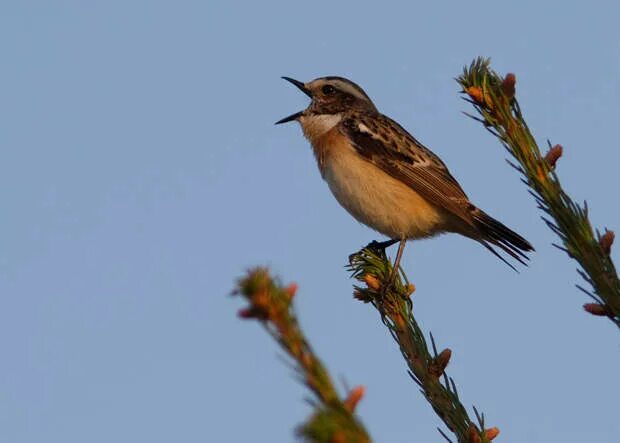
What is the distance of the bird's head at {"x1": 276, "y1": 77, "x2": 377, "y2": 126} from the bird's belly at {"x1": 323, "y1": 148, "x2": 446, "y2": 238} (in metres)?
1.34

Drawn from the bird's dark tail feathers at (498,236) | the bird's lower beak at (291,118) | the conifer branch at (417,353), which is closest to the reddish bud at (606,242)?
the conifer branch at (417,353)

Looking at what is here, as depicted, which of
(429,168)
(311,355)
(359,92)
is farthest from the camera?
(359,92)

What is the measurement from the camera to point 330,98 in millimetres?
11602

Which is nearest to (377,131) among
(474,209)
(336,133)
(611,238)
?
(336,133)

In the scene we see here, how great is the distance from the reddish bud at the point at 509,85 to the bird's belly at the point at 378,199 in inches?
221

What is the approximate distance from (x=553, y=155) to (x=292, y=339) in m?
2.30

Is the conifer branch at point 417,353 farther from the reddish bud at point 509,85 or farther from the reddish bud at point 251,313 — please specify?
the reddish bud at point 251,313

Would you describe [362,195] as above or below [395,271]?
above

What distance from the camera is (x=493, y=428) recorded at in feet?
11.5

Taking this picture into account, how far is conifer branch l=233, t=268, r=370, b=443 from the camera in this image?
1.97 meters

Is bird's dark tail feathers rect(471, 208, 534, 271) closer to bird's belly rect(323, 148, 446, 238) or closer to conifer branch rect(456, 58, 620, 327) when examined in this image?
bird's belly rect(323, 148, 446, 238)

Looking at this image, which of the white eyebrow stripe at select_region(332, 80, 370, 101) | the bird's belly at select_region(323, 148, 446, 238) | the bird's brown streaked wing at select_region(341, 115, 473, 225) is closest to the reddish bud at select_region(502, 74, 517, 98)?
the bird's brown streaked wing at select_region(341, 115, 473, 225)

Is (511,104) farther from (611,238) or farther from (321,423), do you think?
(321,423)

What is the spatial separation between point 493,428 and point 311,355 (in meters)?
1.70
